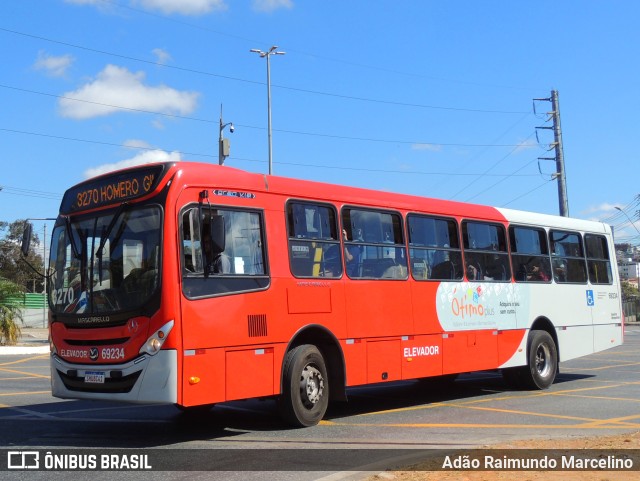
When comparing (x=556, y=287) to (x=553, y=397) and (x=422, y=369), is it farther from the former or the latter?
(x=422, y=369)

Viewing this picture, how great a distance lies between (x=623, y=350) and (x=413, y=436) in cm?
2030

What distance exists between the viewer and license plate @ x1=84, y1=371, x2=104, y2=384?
9359 millimetres

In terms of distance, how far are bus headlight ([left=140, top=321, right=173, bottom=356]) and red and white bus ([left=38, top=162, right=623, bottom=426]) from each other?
2 cm

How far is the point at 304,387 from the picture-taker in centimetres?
1048

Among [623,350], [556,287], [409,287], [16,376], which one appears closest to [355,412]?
[409,287]

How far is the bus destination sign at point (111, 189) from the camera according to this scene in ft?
31.5

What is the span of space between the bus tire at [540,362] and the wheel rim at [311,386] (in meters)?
6.06

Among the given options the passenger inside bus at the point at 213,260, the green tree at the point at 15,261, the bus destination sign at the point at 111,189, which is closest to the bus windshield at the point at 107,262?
the bus destination sign at the point at 111,189

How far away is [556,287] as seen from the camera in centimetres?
1628

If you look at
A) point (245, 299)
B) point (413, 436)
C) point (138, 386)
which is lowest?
point (413, 436)

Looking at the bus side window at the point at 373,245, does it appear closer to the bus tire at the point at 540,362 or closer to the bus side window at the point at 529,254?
the bus side window at the point at 529,254

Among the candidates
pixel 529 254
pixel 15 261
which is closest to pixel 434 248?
pixel 529 254

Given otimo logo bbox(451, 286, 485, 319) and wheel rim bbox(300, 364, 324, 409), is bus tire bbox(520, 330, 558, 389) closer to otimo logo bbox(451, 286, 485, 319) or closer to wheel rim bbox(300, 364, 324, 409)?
otimo logo bbox(451, 286, 485, 319)

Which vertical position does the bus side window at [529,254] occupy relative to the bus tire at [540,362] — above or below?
above
